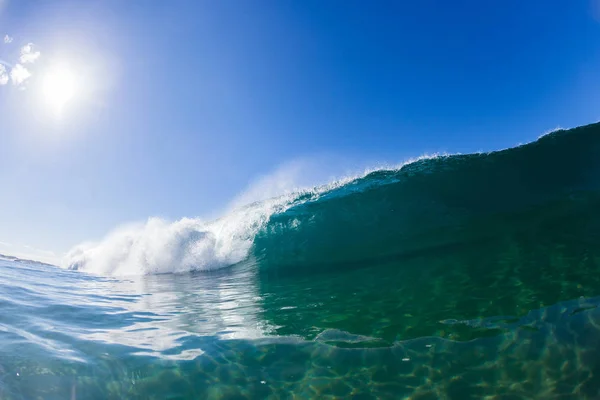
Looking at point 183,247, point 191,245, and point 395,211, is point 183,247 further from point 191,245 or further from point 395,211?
point 395,211

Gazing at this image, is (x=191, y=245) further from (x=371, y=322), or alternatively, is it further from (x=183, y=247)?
(x=371, y=322)

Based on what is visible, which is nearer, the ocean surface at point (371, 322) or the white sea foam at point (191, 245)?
the ocean surface at point (371, 322)

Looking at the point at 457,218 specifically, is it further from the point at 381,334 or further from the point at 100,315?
the point at 100,315

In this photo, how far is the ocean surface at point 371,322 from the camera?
3000 millimetres

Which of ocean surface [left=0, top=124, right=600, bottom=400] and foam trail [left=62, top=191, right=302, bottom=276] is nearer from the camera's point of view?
ocean surface [left=0, top=124, right=600, bottom=400]

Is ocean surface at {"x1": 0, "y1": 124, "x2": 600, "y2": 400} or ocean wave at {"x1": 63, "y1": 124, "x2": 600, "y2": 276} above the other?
ocean wave at {"x1": 63, "y1": 124, "x2": 600, "y2": 276}

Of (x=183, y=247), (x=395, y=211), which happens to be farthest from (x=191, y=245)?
(x=395, y=211)

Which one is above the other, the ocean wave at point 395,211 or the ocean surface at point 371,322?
the ocean wave at point 395,211

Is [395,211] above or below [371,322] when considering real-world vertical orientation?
above

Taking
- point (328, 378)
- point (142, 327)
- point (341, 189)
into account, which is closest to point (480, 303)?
point (328, 378)

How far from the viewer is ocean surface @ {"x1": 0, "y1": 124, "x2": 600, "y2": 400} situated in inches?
118

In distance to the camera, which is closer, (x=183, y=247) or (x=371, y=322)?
(x=371, y=322)

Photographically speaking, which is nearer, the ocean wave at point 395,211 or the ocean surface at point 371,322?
the ocean surface at point 371,322

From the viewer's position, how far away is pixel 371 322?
424 cm
